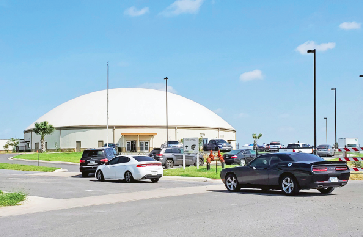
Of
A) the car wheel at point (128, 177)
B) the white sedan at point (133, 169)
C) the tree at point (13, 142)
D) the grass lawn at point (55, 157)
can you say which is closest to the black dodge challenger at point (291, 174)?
the white sedan at point (133, 169)

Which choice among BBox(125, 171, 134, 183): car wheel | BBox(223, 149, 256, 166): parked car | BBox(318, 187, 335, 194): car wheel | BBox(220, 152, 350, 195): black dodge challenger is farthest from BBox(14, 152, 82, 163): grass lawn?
BBox(318, 187, 335, 194): car wheel

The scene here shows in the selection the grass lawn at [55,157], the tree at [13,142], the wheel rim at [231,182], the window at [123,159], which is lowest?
the grass lawn at [55,157]

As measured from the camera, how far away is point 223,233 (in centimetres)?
878

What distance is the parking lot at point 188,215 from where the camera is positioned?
9156 mm

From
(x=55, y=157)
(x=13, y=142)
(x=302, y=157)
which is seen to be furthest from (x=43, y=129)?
(x=302, y=157)

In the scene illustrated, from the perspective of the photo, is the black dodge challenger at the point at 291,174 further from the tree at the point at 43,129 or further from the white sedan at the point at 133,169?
the tree at the point at 43,129

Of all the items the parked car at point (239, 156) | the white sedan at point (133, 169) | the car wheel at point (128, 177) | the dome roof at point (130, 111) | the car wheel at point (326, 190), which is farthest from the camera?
the dome roof at point (130, 111)

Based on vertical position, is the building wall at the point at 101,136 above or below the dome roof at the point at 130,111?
below

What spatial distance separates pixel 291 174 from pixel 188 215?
610cm

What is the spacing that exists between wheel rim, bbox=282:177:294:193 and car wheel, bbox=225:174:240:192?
7.39 ft

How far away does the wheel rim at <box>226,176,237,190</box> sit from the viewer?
17984 mm

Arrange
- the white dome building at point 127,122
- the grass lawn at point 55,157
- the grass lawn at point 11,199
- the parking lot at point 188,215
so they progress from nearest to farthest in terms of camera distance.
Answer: the parking lot at point 188,215
the grass lawn at point 11,199
the grass lawn at point 55,157
the white dome building at point 127,122

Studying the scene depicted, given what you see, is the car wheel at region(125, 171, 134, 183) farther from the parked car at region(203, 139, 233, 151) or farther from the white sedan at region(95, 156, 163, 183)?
the parked car at region(203, 139, 233, 151)

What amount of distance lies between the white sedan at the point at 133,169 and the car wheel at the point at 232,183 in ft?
20.8
